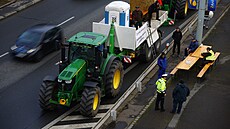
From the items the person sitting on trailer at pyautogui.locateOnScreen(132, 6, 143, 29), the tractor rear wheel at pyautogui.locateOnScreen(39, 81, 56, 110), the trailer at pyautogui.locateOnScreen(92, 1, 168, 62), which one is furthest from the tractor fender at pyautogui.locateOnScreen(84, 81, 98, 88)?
the person sitting on trailer at pyautogui.locateOnScreen(132, 6, 143, 29)

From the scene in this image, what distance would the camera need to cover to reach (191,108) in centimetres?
1912

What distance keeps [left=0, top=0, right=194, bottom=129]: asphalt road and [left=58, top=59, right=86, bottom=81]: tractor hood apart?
1843 millimetres

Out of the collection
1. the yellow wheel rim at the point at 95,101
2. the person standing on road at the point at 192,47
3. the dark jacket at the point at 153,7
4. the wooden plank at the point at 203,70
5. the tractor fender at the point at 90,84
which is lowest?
the yellow wheel rim at the point at 95,101

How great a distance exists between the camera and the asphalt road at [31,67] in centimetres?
1859

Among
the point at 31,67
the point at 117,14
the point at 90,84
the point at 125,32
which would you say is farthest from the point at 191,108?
the point at 31,67

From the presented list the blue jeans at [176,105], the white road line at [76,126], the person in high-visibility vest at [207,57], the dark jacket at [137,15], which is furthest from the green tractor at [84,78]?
the person in high-visibility vest at [207,57]

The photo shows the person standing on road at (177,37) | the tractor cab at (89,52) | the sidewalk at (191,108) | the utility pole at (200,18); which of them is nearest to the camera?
the sidewalk at (191,108)

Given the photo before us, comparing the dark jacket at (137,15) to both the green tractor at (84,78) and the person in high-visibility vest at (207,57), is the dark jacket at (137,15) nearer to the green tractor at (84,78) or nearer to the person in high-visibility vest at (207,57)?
the person in high-visibility vest at (207,57)

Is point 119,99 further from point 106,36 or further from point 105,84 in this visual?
point 106,36

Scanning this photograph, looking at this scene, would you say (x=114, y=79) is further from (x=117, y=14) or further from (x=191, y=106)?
(x=117, y=14)

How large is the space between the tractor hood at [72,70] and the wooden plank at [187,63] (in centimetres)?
573

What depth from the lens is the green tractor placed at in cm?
1789

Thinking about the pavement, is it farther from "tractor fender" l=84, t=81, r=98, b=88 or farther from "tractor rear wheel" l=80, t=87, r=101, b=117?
"tractor fender" l=84, t=81, r=98, b=88

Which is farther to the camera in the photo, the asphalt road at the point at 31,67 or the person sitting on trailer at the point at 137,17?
the person sitting on trailer at the point at 137,17
